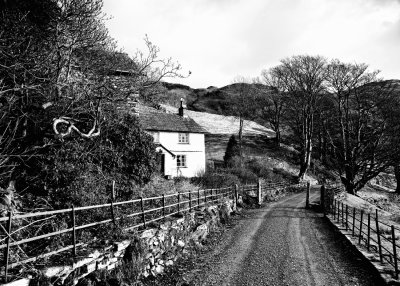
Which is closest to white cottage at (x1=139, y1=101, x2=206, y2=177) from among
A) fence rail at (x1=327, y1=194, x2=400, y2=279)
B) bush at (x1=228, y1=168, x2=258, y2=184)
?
bush at (x1=228, y1=168, x2=258, y2=184)

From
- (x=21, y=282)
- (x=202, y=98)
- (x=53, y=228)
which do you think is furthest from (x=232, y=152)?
(x=202, y=98)

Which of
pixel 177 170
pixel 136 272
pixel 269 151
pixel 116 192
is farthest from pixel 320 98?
pixel 136 272

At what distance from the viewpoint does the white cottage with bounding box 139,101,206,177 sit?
30.9 meters

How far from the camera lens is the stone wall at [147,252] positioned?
5.55 metres

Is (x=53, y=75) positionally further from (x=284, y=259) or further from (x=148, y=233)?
(x=284, y=259)

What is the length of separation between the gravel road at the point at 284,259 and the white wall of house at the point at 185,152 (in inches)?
643

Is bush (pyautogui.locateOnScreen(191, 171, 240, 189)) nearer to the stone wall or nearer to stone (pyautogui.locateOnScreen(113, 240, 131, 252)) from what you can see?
the stone wall

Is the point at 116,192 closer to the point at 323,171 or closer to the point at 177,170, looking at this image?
the point at 177,170

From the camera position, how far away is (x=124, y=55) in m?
13.9

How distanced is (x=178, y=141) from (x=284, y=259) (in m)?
23.7

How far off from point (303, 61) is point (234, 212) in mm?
22903

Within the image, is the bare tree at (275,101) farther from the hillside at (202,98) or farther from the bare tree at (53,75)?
the bare tree at (53,75)

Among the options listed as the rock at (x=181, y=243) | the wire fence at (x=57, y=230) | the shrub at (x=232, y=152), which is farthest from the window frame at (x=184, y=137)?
the rock at (x=181, y=243)

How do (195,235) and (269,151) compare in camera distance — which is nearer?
(195,235)
